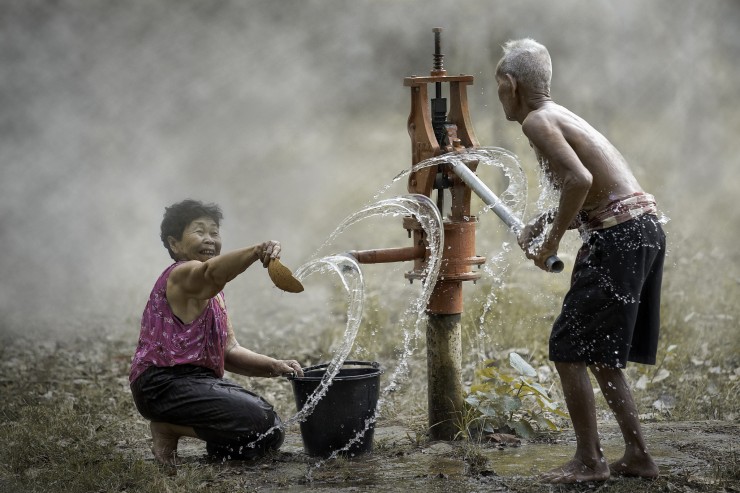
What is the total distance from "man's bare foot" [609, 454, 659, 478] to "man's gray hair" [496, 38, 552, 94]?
165 centimetres

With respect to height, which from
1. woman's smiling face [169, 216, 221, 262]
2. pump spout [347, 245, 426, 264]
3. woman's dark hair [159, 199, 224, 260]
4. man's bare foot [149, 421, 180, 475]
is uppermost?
woman's dark hair [159, 199, 224, 260]

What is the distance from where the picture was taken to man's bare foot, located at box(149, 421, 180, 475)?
4.40 meters

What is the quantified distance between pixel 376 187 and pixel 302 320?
7.45 feet

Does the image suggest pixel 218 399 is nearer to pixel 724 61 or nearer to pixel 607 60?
pixel 607 60

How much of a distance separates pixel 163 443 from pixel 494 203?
199 cm

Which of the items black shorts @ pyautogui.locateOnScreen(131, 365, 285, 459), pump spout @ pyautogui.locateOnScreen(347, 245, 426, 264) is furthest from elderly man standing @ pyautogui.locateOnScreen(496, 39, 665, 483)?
black shorts @ pyautogui.locateOnScreen(131, 365, 285, 459)

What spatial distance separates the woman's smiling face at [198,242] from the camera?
Answer: 449cm

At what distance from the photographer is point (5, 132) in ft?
29.0

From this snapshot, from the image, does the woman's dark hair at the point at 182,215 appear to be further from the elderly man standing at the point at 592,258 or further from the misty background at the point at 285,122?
the misty background at the point at 285,122

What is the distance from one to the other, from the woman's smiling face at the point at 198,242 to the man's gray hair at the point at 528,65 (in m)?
1.66

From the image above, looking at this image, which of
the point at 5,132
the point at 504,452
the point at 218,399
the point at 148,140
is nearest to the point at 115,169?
the point at 148,140

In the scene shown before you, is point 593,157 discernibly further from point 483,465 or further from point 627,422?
point 483,465

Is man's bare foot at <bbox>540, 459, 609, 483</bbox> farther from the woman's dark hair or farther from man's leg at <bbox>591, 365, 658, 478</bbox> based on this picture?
the woman's dark hair

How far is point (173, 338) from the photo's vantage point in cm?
437
